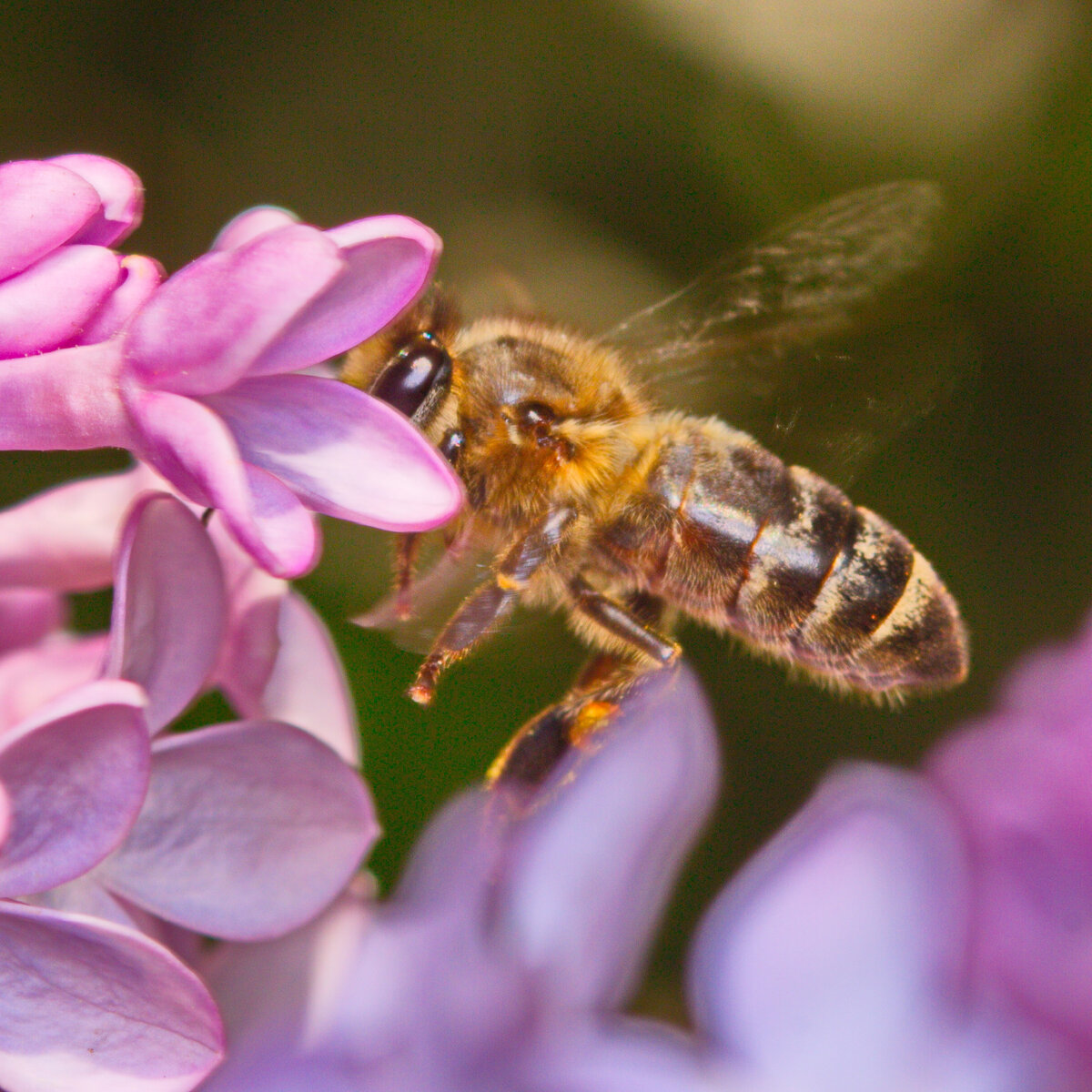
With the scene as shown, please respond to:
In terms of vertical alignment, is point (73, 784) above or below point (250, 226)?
below

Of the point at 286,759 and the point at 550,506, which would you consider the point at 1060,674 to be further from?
the point at 286,759

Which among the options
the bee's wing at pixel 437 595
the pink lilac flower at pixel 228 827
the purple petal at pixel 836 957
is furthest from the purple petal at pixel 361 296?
the purple petal at pixel 836 957

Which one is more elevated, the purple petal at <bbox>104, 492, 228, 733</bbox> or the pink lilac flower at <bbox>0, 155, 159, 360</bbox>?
the pink lilac flower at <bbox>0, 155, 159, 360</bbox>

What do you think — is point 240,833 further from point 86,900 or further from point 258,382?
point 258,382

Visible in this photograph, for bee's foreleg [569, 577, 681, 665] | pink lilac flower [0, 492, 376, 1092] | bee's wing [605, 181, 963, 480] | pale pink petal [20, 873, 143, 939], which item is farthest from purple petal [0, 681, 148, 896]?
bee's wing [605, 181, 963, 480]

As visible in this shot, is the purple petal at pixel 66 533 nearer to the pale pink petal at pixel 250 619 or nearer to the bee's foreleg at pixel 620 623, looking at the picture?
the pale pink petal at pixel 250 619

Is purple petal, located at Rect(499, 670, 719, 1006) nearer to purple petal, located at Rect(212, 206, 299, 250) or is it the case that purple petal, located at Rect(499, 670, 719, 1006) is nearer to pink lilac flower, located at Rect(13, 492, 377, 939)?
pink lilac flower, located at Rect(13, 492, 377, 939)

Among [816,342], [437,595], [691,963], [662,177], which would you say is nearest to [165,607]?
[437,595]
